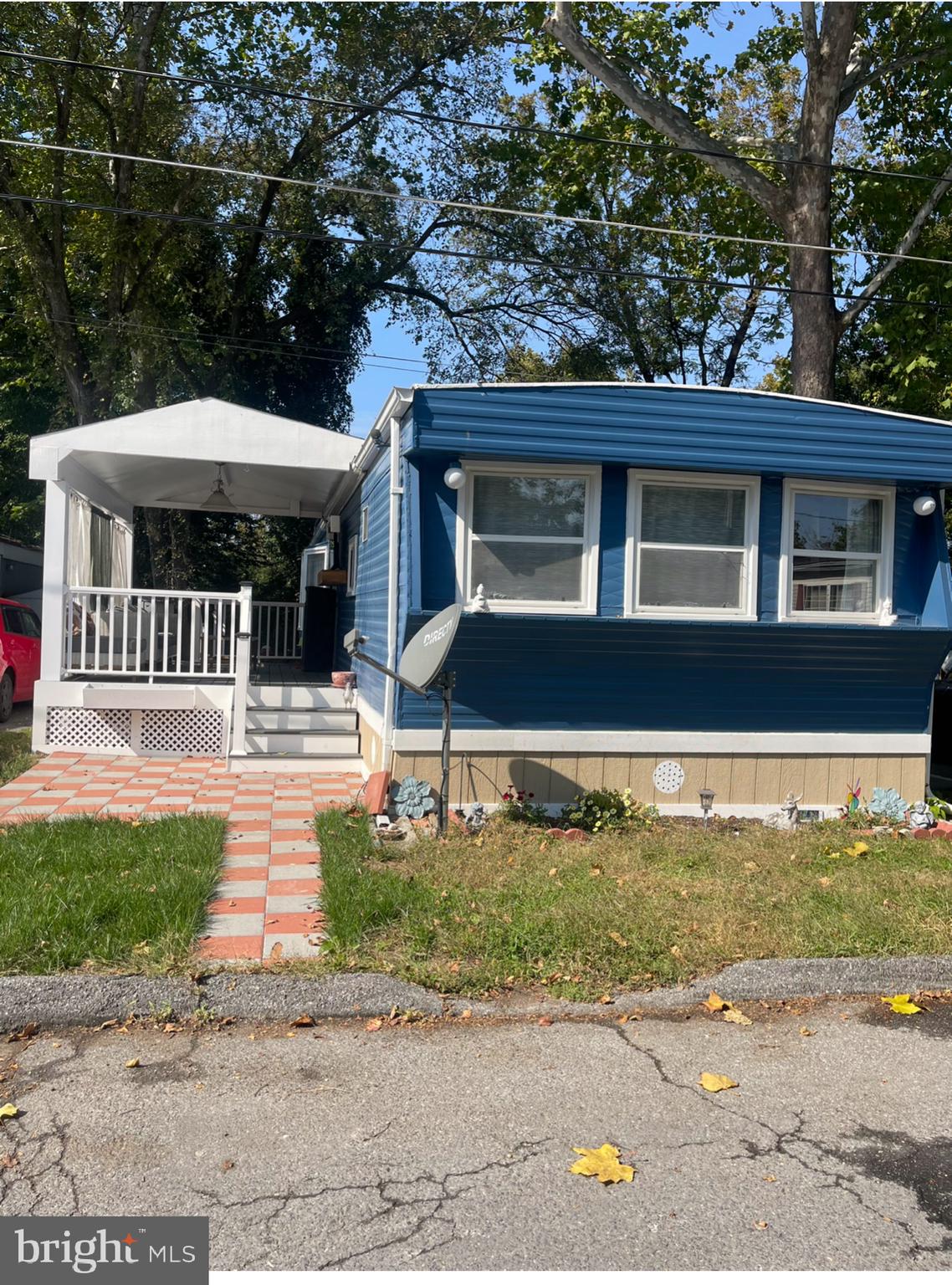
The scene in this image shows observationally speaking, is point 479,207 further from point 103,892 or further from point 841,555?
point 103,892

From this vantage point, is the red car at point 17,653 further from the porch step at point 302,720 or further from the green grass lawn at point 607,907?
the green grass lawn at point 607,907

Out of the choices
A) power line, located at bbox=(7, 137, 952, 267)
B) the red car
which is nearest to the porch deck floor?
the red car

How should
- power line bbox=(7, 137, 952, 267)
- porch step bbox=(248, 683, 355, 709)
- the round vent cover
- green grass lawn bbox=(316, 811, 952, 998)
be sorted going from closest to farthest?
green grass lawn bbox=(316, 811, 952, 998), the round vent cover, power line bbox=(7, 137, 952, 267), porch step bbox=(248, 683, 355, 709)

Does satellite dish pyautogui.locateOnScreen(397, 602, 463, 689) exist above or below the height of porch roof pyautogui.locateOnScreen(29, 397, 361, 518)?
below

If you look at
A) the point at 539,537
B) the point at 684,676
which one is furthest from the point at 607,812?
the point at 539,537

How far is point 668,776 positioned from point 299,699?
453cm

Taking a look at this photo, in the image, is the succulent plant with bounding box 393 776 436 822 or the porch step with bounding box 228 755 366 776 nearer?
the succulent plant with bounding box 393 776 436 822

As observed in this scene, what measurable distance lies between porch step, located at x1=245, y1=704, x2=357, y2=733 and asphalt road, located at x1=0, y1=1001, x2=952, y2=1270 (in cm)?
623

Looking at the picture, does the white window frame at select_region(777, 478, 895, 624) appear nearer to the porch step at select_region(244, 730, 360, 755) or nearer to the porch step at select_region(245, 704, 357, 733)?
the porch step at select_region(244, 730, 360, 755)

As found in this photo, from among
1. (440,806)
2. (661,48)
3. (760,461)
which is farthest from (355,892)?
(661,48)

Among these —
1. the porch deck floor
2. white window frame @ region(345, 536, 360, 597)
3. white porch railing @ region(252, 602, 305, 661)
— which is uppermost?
white window frame @ region(345, 536, 360, 597)

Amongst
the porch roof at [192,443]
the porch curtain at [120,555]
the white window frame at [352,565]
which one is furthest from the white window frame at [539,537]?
the porch curtain at [120,555]

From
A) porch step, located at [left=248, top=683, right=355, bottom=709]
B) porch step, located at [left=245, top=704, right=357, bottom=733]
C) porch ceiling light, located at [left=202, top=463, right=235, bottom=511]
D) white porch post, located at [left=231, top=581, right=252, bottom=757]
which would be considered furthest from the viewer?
porch ceiling light, located at [left=202, top=463, right=235, bottom=511]

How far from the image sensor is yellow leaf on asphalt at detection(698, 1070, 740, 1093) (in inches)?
147
